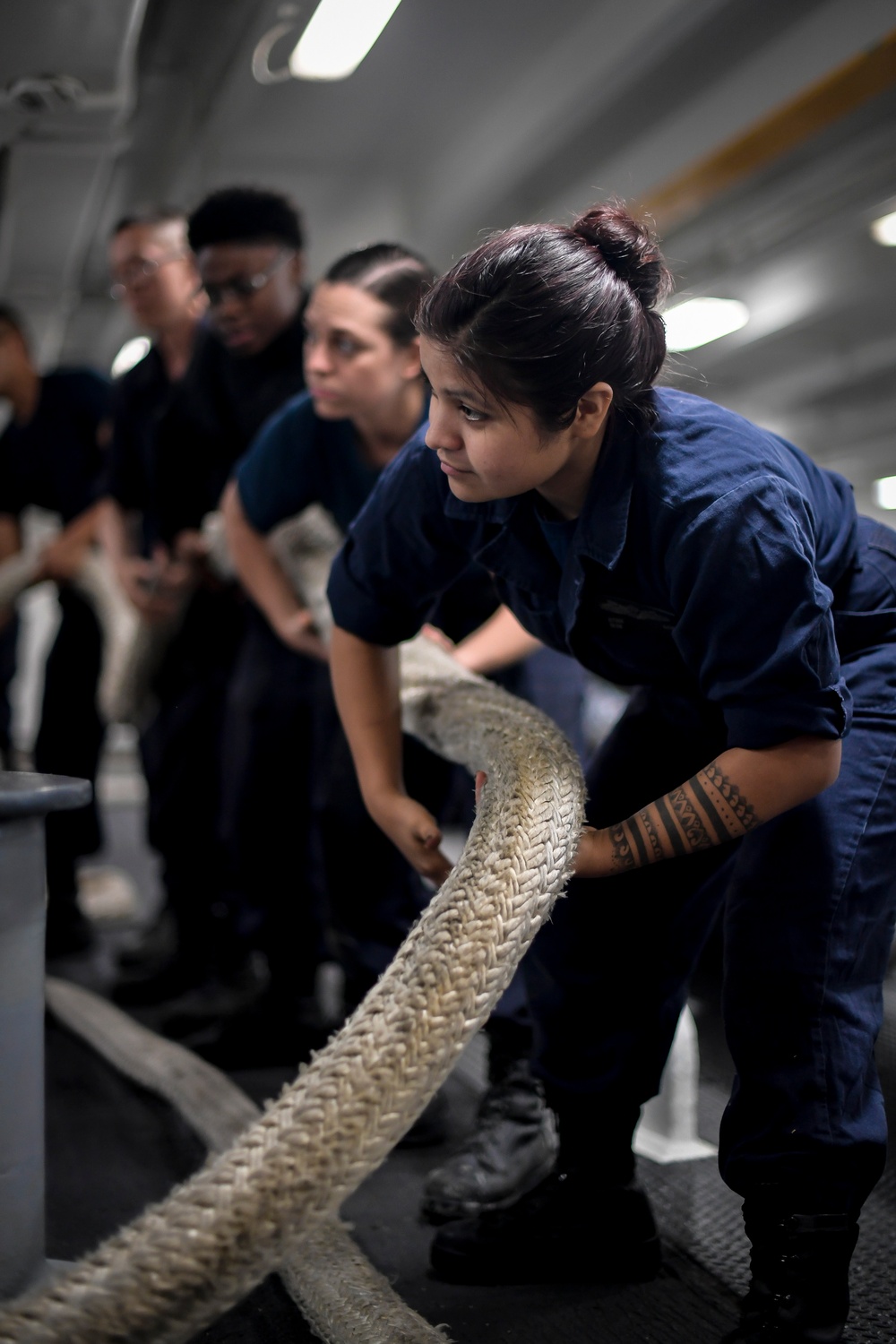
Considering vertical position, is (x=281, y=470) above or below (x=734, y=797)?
above

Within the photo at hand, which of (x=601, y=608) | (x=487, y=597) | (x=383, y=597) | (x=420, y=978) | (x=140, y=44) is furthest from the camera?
(x=140, y=44)

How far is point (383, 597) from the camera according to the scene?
3.34 ft

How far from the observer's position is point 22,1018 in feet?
2.69

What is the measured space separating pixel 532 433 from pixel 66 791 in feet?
1.39

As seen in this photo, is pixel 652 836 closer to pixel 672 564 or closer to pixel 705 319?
pixel 672 564

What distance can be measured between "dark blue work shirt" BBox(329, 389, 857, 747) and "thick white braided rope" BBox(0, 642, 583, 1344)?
133 millimetres

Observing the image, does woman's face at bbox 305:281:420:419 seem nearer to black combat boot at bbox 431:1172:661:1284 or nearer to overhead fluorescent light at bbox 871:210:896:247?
black combat boot at bbox 431:1172:661:1284

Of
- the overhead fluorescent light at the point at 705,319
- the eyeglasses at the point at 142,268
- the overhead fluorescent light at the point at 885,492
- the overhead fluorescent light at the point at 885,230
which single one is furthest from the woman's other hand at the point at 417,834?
the overhead fluorescent light at the point at 885,492

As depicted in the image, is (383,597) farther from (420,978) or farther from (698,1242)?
(698,1242)

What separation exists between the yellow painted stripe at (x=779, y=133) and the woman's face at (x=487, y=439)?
1193 mm

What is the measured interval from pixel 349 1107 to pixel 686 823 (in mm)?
303

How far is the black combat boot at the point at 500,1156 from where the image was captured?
3.67ft

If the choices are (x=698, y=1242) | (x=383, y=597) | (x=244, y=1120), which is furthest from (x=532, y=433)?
(x=244, y=1120)

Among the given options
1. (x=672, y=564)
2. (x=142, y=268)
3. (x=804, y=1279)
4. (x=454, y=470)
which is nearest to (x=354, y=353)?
(x=454, y=470)
